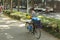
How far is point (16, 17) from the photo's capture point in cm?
2344

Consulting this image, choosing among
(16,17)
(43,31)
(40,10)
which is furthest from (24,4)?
(43,31)

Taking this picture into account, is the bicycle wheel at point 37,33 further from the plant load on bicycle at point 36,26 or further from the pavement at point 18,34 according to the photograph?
the pavement at point 18,34

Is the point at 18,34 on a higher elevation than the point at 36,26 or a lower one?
lower

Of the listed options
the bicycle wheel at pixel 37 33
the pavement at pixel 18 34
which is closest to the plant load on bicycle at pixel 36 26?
the bicycle wheel at pixel 37 33

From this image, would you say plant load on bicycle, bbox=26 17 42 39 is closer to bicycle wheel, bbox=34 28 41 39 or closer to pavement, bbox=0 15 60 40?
bicycle wheel, bbox=34 28 41 39

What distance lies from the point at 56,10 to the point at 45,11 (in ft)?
11.9

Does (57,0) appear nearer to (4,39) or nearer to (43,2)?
(43,2)

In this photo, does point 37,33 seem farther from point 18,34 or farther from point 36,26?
point 18,34

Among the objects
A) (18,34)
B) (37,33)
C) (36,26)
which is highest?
(36,26)

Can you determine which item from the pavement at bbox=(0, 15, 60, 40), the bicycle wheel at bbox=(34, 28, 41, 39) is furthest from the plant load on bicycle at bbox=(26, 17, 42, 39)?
the pavement at bbox=(0, 15, 60, 40)

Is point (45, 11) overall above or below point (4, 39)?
below

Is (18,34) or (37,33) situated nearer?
(37,33)

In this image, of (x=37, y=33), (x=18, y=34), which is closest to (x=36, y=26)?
(x=37, y=33)

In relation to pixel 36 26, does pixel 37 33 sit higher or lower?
lower
